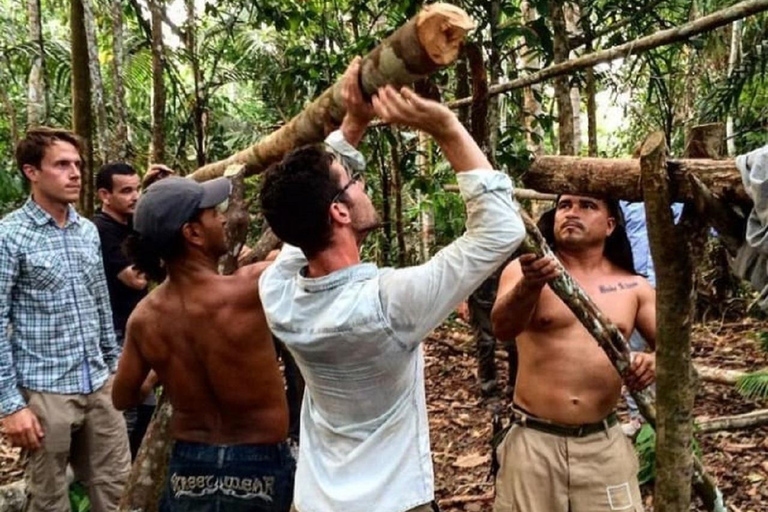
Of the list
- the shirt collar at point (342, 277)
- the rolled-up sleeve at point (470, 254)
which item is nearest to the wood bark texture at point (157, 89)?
the shirt collar at point (342, 277)

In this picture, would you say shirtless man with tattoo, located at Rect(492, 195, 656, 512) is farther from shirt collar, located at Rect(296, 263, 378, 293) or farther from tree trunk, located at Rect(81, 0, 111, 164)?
tree trunk, located at Rect(81, 0, 111, 164)

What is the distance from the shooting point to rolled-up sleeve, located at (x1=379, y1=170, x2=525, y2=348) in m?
1.85

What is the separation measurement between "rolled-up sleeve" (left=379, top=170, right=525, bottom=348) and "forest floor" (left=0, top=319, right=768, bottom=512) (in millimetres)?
3018

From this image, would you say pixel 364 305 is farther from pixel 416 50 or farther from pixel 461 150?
pixel 416 50

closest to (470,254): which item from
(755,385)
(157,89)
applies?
(755,385)

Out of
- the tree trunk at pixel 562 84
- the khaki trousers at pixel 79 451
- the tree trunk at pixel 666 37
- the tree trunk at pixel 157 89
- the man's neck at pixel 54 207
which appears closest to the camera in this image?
the tree trunk at pixel 666 37

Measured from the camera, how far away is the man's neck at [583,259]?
3.23 m

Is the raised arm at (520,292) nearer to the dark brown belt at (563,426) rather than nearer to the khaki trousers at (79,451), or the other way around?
the dark brown belt at (563,426)

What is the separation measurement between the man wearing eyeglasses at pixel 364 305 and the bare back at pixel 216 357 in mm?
372

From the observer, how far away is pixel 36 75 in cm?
740

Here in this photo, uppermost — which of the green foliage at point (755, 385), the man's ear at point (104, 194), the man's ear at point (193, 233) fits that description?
the man's ear at point (104, 194)

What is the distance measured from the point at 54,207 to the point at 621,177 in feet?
8.68

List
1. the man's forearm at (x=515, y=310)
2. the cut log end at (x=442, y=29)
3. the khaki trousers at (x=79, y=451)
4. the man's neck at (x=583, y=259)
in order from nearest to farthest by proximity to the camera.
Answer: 1. the cut log end at (x=442, y=29)
2. the man's forearm at (x=515, y=310)
3. the man's neck at (x=583, y=259)
4. the khaki trousers at (x=79, y=451)

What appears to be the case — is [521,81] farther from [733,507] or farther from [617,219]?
[733,507]
